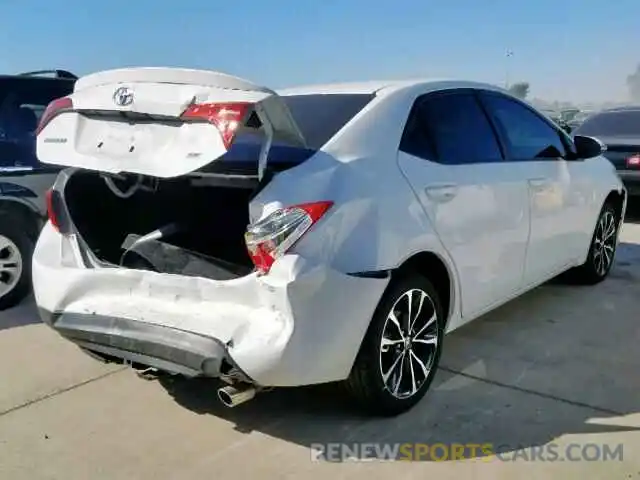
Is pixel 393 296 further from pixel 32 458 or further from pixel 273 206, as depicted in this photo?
pixel 32 458

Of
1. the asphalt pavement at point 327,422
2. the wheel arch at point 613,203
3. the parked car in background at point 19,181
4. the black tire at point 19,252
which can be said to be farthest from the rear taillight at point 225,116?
the wheel arch at point 613,203

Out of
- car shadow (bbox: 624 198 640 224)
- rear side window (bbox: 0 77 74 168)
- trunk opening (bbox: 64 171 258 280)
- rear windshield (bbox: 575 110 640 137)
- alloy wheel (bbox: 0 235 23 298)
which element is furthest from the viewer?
rear windshield (bbox: 575 110 640 137)

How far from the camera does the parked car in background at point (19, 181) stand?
4828mm

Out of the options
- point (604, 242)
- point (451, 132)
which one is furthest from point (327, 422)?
point (604, 242)

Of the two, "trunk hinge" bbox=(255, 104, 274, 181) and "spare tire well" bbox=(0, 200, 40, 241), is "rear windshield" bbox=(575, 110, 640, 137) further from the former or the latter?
"trunk hinge" bbox=(255, 104, 274, 181)

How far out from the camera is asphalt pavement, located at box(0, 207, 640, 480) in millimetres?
2760

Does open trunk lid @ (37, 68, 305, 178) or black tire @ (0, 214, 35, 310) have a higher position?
open trunk lid @ (37, 68, 305, 178)

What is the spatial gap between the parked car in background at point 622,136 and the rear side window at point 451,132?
584 cm

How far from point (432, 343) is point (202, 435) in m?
1.22

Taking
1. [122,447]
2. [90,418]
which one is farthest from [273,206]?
[90,418]

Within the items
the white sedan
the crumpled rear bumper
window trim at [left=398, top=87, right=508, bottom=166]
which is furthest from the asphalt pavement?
window trim at [left=398, top=87, right=508, bottom=166]

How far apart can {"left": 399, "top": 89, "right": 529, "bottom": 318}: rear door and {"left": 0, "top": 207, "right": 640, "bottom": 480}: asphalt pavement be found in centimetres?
51

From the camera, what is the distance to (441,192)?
10.9 feet

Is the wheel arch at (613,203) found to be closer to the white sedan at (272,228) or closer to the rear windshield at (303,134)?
the white sedan at (272,228)
